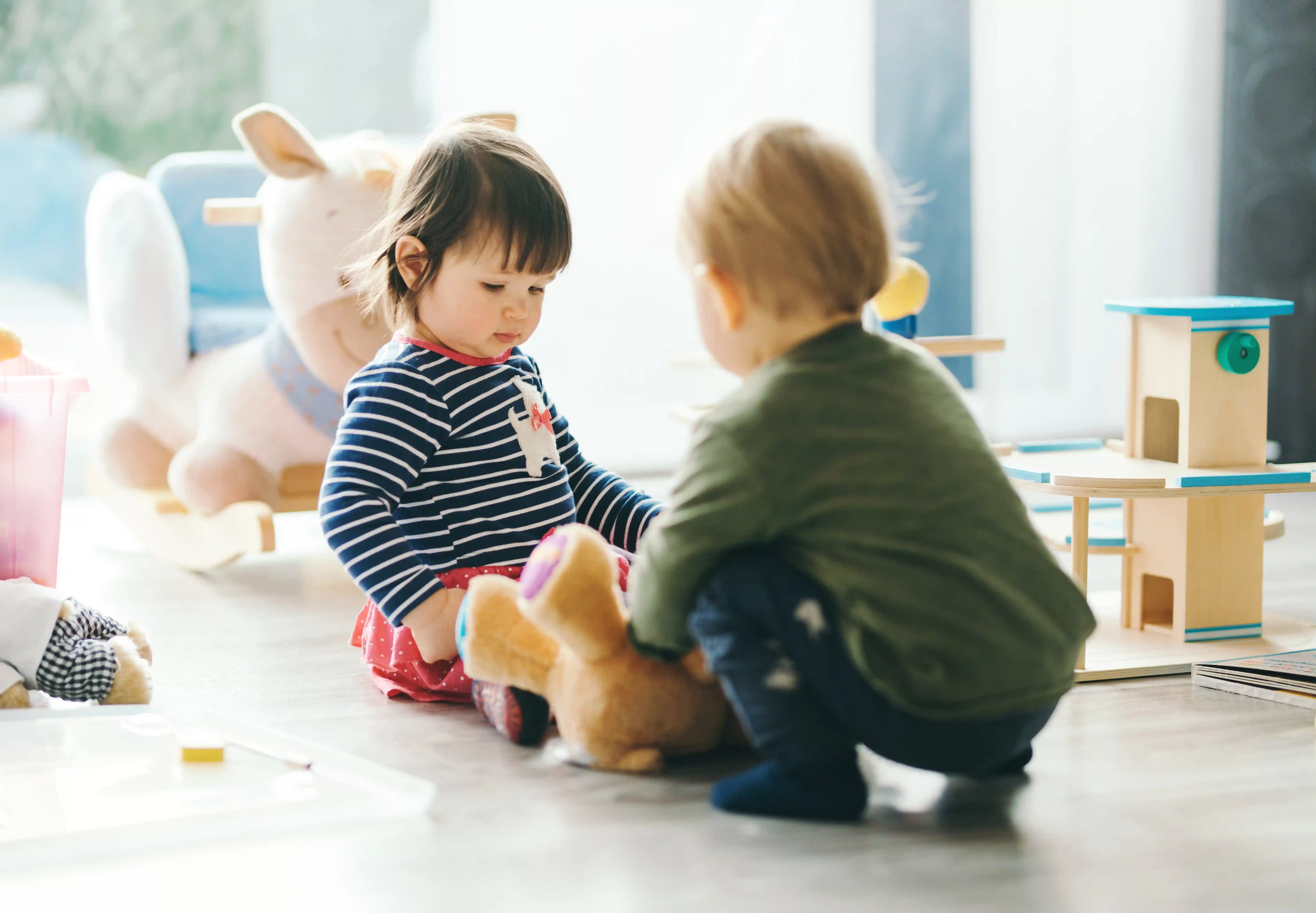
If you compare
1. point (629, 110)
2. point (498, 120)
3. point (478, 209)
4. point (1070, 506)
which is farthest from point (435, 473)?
point (629, 110)

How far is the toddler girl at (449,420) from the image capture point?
103 cm

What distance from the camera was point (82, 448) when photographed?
7.45 ft

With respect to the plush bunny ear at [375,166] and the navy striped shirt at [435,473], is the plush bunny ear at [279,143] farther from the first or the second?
the navy striped shirt at [435,473]

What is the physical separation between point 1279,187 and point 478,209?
193 cm

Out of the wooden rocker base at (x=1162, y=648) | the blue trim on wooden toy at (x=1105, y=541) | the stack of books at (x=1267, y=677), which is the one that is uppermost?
the blue trim on wooden toy at (x=1105, y=541)

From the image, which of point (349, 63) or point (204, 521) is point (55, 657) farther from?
point (349, 63)

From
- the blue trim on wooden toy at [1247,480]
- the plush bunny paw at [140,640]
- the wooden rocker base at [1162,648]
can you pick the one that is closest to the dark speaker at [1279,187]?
the wooden rocker base at [1162,648]

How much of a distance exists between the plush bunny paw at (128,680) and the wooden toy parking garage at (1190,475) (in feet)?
2.43

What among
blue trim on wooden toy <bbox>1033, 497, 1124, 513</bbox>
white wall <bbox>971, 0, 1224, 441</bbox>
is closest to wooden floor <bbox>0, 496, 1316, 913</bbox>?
blue trim on wooden toy <bbox>1033, 497, 1124, 513</bbox>

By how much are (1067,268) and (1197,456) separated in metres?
1.57

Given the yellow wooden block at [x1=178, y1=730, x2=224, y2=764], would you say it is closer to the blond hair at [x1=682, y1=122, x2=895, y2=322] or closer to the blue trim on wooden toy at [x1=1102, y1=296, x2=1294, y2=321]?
the blond hair at [x1=682, y1=122, x2=895, y2=322]

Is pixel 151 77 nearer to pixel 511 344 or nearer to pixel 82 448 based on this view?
pixel 82 448

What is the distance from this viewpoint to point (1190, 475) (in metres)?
1.18

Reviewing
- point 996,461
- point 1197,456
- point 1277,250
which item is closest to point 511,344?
point 996,461
